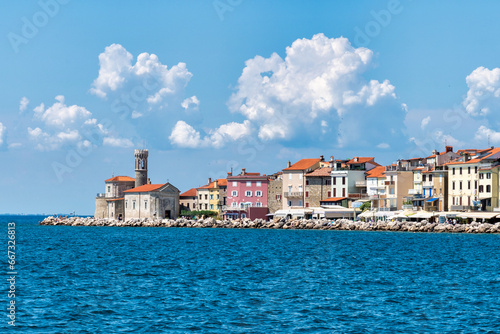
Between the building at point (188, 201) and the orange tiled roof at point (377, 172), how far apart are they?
31897 mm

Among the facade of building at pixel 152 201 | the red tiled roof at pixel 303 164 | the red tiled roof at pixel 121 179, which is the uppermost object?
the red tiled roof at pixel 303 164

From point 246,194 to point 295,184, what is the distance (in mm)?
9237

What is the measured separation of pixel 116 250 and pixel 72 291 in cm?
2596

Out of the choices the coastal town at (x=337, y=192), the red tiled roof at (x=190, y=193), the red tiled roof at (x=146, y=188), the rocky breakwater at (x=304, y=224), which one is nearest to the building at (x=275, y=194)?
the coastal town at (x=337, y=192)

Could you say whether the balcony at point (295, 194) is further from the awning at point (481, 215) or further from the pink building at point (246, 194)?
the awning at point (481, 215)

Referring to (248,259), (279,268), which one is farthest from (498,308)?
(248,259)

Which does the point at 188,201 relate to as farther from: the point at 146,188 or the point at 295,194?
the point at 295,194

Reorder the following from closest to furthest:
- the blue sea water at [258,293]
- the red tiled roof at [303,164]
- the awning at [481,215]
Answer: the blue sea water at [258,293] → the awning at [481,215] → the red tiled roof at [303,164]

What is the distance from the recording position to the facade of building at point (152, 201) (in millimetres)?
117375

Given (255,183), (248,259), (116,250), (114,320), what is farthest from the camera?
(255,183)

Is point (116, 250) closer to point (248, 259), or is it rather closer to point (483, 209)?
point (248, 259)

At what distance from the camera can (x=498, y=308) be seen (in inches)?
1049

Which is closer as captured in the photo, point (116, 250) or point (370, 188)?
point (116, 250)

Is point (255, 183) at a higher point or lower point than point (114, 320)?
higher
